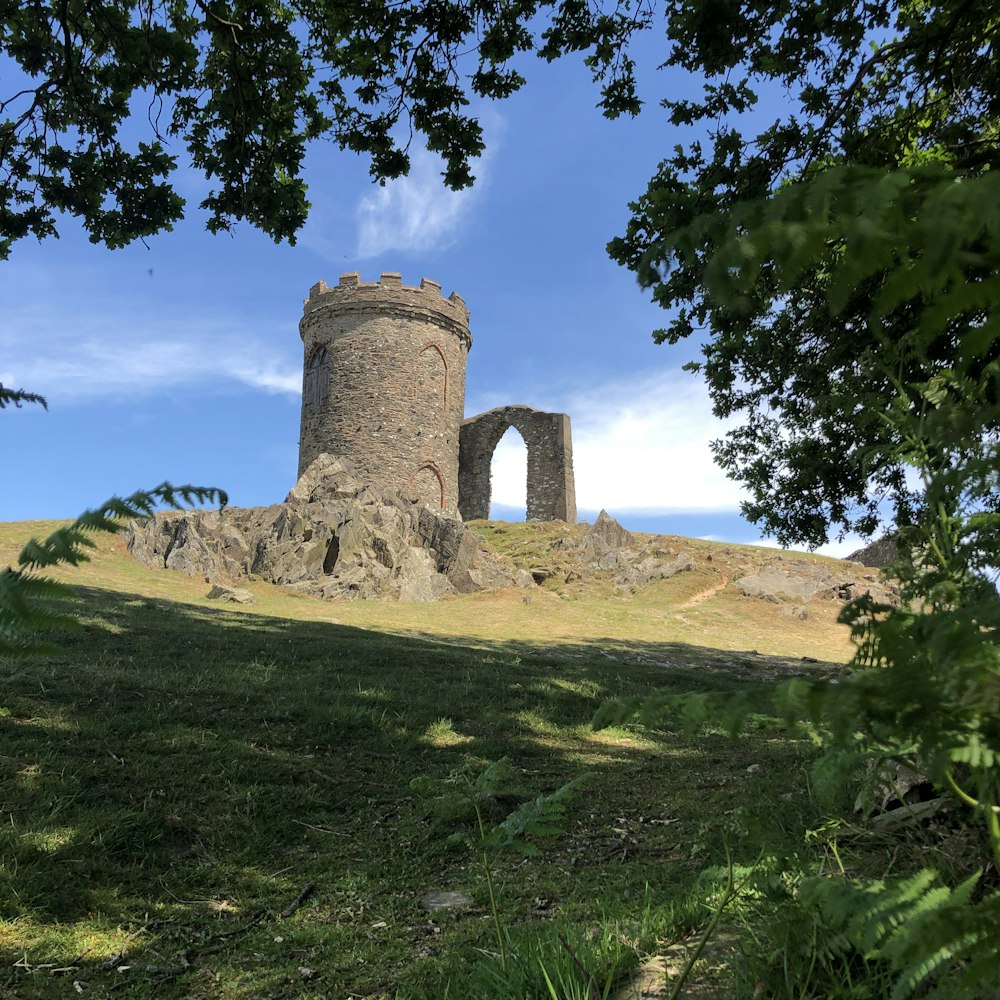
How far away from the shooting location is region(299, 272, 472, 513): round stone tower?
32156 mm

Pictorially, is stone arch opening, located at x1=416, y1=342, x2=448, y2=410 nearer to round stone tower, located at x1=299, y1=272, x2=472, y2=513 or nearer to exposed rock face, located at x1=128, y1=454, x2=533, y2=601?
round stone tower, located at x1=299, y1=272, x2=472, y2=513

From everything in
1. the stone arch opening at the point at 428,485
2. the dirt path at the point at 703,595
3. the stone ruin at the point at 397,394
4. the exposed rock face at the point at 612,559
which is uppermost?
the stone ruin at the point at 397,394

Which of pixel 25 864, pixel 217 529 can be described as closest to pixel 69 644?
pixel 25 864

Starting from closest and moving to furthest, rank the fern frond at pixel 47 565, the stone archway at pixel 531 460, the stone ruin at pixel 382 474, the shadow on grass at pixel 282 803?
the fern frond at pixel 47 565 < the shadow on grass at pixel 282 803 < the stone ruin at pixel 382 474 < the stone archway at pixel 531 460

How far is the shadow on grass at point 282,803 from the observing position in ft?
11.4

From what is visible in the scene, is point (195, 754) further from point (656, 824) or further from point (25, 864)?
point (656, 824)

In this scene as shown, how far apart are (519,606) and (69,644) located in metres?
12.6

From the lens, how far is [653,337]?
9.77m

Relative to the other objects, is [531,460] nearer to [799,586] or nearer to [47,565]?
[799,586]

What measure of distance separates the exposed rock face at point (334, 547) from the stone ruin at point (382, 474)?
0.14ft

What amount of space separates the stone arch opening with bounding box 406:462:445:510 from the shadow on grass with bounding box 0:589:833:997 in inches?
922

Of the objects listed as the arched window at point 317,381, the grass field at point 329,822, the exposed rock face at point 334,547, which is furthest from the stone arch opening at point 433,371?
the grass field at point 329,822

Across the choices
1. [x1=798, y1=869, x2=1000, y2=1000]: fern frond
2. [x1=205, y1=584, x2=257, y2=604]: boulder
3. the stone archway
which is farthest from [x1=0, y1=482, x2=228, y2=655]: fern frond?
the stone archway

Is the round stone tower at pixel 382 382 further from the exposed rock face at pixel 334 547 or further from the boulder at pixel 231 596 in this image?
the boulder at pixel 231 596
